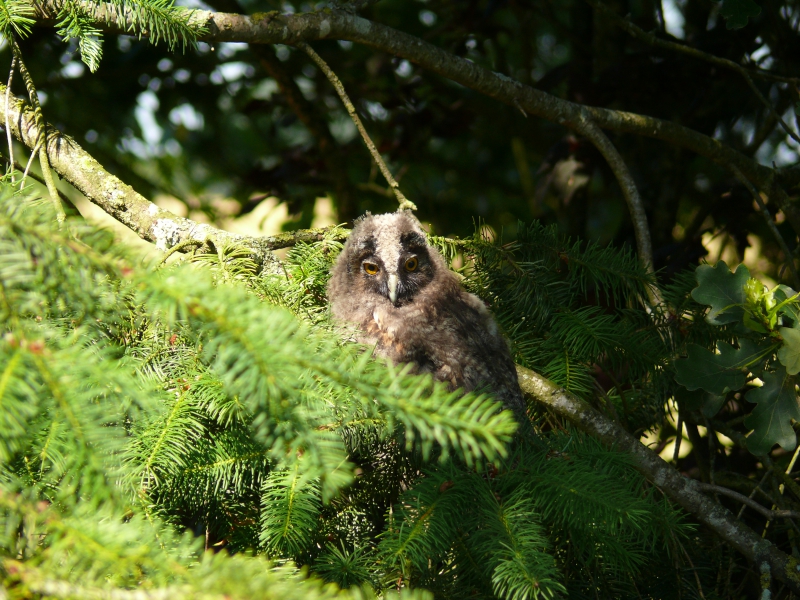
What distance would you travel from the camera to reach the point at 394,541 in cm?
130

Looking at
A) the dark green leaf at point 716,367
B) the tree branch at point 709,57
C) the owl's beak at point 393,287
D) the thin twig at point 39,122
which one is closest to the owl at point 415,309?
the owl's beak at point 393,287

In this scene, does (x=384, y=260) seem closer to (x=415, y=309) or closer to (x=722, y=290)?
(x=415, y=309)

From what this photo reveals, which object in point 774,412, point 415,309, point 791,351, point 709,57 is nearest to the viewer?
point 791,351

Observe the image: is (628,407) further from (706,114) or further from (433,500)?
(706,114)

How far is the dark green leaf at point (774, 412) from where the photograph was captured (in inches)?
68.0

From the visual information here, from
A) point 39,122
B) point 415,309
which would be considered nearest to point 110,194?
point 39,122

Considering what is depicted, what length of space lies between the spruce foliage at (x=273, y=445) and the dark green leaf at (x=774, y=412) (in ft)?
1.07

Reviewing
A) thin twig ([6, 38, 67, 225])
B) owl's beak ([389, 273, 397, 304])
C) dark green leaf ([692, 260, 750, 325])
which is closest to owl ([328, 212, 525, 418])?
owl's beak ([389, 273, 397, 304])

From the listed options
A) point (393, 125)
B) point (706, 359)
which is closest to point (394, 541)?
point (706, 359)

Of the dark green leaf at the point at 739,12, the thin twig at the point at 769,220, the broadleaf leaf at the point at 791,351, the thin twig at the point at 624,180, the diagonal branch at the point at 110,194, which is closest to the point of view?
the broadleaf leaf at the point at 791,351

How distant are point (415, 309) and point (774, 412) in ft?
3.66

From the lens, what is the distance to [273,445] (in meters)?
1.09

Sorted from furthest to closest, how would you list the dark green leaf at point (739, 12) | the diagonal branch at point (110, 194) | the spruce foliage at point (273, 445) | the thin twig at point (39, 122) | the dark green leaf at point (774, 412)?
the dark green leaf at point (739, 12), the diagonal branch at point (110, 194), the thin twig at point (39, 122), the dark green leaf at point (774, 412), the spruce foliage at point (273, 445)

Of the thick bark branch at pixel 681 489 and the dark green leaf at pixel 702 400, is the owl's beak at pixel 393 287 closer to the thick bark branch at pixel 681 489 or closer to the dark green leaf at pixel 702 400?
the thick bark branch at pixel 681 489
